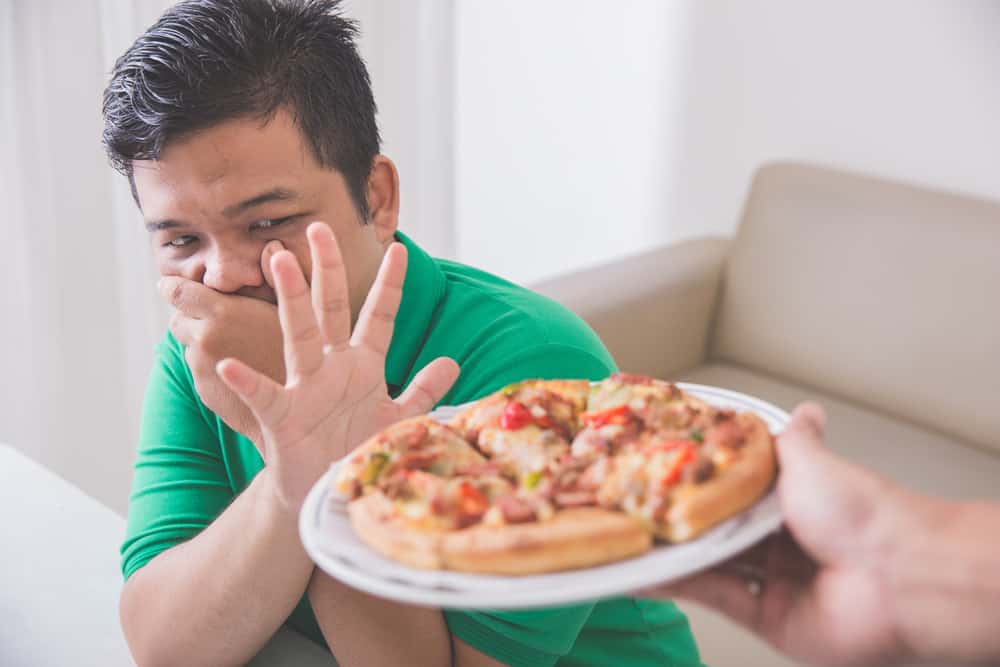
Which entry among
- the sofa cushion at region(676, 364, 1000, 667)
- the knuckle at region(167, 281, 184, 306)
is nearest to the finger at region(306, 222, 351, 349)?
the knuckle at region(167, 281, 184, 306)

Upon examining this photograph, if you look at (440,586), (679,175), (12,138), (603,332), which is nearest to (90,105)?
(12,138)

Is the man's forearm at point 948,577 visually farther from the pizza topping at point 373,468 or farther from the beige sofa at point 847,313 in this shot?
the beige sofa at point 847,313

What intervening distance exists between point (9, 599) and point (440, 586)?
0.84 meters

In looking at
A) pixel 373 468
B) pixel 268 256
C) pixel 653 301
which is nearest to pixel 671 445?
pixel 373 468

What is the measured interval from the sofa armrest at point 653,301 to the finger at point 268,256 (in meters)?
1.27

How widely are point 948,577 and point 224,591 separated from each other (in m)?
0.83

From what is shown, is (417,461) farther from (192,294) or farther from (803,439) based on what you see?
(192,294)

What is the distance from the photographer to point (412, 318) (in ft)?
4.78

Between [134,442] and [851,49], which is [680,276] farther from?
[134,442]

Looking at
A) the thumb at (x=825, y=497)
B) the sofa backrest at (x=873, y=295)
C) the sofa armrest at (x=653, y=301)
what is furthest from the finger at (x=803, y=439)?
the sofa backrest at (x=873, y=295)

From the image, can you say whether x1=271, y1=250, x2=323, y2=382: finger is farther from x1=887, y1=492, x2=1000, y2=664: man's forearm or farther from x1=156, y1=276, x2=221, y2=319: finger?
x1=887, y1=492, x2=1000, y2=664: man's forearm

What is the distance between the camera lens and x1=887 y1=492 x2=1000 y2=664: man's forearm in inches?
31.4

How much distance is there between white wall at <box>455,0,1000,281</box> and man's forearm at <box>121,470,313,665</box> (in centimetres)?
227

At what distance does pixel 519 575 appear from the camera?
30.3 inches
